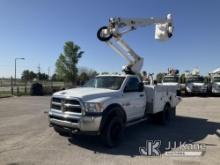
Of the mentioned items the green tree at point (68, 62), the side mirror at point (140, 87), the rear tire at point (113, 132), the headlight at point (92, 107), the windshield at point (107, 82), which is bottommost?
the rear tire at point (113, 132)

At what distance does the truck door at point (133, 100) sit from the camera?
748cm

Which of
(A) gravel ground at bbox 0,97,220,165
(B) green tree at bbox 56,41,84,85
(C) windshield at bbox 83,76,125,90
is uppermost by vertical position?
(B) green tree at bbox 56,41,84,85

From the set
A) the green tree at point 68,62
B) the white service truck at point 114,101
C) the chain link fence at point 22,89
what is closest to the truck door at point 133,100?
the white service truck at point 114,101

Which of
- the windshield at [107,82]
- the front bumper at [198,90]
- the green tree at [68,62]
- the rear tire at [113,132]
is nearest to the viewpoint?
the rear tire at [113,132]

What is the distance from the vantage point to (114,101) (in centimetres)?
681

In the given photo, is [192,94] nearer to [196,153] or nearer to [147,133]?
[147,133]

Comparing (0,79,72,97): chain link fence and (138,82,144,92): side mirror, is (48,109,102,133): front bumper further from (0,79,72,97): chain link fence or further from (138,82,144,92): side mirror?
(0,79,72,97): chain link fence

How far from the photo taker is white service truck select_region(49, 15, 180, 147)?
623 cm

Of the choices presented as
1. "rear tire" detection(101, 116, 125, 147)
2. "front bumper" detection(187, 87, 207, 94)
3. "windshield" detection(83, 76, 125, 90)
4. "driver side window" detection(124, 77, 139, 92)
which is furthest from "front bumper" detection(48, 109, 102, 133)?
"front bumper" detection(187, 87, 207, 94)

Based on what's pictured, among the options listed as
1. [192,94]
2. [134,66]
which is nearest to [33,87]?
[192,94]

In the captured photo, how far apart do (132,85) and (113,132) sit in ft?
6.26

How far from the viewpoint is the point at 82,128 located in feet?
20.2

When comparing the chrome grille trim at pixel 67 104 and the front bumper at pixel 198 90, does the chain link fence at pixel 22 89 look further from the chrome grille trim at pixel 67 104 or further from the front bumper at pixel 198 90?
the chrome grille trim at pixel 67 104

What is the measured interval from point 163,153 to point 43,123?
538 centimetres
